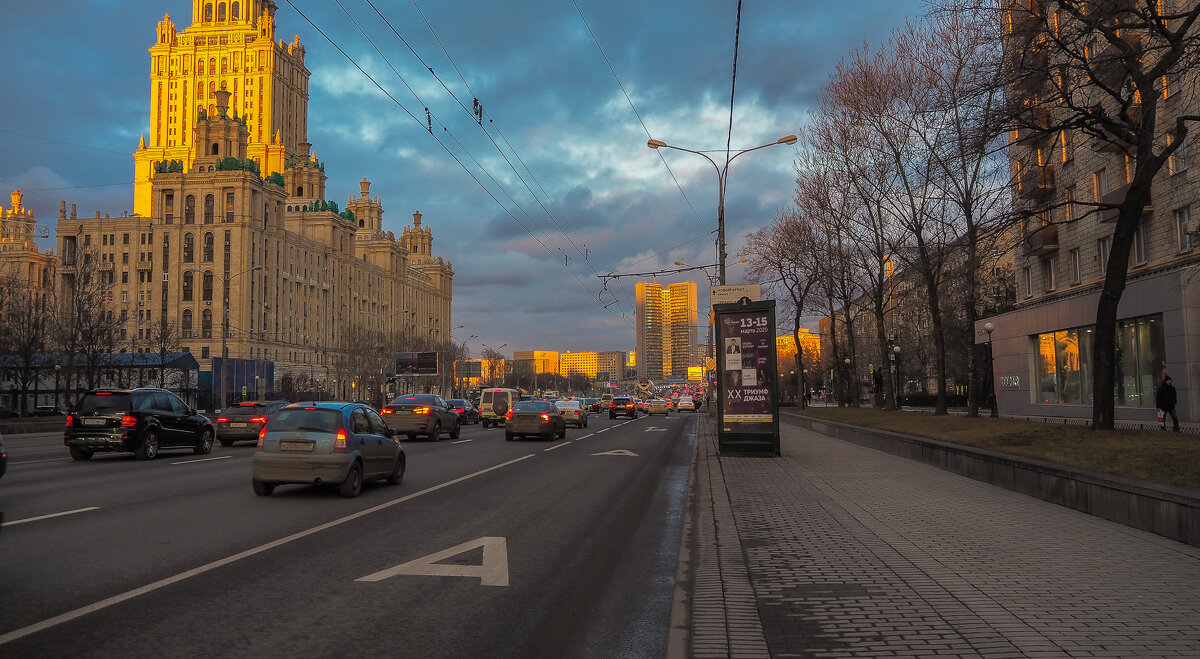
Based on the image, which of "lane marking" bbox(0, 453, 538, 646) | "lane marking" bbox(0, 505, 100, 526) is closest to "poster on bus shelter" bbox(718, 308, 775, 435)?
"lane marking" bbox(0, 453, 538, 646)

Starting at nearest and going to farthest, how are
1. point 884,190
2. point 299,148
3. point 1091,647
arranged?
point 1091,647
point 884,190
point 299,148

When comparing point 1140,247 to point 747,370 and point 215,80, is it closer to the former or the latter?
point 747,370

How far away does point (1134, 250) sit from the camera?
97.1 feet

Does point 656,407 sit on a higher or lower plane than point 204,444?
lower

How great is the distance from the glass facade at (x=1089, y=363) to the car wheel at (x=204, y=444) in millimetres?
28093

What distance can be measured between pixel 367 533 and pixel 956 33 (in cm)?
2416

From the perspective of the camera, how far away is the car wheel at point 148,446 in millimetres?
18781

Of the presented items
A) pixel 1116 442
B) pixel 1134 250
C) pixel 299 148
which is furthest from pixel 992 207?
pixel 299 148

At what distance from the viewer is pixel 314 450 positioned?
1173cm

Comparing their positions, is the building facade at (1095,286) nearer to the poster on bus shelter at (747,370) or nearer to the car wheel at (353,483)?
the poster on bus shelter at (747,370)

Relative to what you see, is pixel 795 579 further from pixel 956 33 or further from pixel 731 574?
pixel 956 33

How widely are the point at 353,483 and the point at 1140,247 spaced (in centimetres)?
2971

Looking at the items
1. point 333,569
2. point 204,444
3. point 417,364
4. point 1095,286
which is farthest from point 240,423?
point 417,364

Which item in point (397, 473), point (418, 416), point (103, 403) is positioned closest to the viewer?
point (397, 473)
